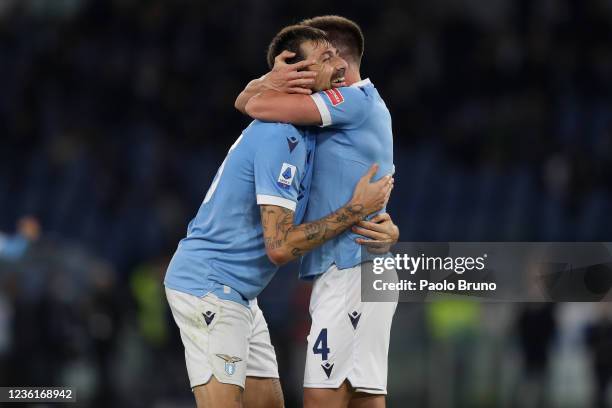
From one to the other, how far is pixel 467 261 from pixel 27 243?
5063 millimetres

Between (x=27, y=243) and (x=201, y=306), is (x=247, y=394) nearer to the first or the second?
(x=201, y=306)

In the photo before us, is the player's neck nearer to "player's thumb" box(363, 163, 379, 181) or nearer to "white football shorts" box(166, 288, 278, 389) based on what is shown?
"player's thumb" box(363, 163, 379, 181)

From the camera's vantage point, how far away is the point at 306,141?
4.36 m

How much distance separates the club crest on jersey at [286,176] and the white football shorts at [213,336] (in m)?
0.54

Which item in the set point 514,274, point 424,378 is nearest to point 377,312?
point 514,274

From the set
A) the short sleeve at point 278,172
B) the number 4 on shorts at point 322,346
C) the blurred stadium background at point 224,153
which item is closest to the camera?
the short sleeve at point 278,172

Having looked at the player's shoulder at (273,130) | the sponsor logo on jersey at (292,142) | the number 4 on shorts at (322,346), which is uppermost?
the player's shoulder at (273,130)

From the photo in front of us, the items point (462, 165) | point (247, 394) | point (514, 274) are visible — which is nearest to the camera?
point (247, 394)

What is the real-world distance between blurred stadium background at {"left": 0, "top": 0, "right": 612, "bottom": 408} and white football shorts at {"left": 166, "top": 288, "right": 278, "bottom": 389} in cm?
462

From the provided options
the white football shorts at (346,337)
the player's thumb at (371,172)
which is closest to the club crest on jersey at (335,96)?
the player's thumb at (371,172)

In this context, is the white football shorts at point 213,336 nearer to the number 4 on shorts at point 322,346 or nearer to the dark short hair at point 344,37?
the number 4 on shorts at point 322,346

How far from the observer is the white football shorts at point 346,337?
4.23 m

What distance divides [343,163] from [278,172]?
0.35 m

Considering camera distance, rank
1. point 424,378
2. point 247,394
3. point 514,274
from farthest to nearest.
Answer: point 424,378
point 514,274
point 247,394
